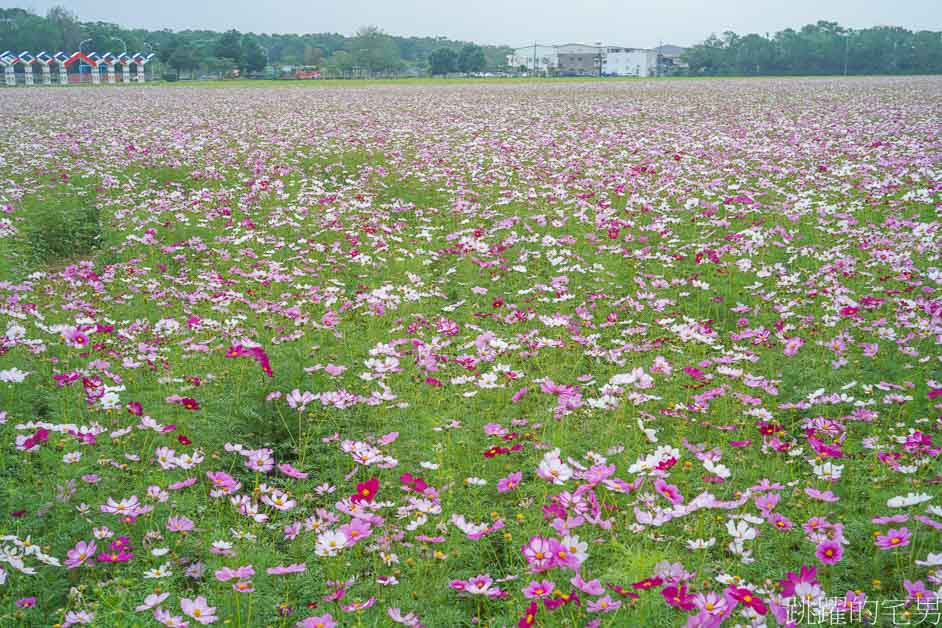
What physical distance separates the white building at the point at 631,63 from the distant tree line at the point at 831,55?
1197 inches

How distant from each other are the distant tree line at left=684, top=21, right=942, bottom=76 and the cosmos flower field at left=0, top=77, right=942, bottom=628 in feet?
249

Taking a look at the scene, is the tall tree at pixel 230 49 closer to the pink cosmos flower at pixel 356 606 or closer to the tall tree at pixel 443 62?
the tall tree at pixel 443 62

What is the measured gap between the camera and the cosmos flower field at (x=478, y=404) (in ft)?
7.68

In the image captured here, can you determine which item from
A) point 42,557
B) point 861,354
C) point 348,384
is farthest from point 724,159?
point 42,557

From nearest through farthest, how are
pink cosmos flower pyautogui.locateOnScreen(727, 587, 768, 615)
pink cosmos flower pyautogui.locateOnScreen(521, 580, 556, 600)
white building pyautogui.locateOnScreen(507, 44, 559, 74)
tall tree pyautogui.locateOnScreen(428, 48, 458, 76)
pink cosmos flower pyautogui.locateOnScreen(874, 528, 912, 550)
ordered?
1. pink cosmos flower pyautogui.locateOnScreen(727, 587, 768, 615)
2. pink cosmos flower pyautogui.locateOnScreen(521, 580, 556, 600)
3. pink cosmos flower pyautogui.locateOnScreen(874, 528, 912, 550)
4. tall tree pyautogui.locateOnScreen(428, 48, 458, 76)
5. white building pyautogui.locateOnScreen(507, 44, 559, 74)

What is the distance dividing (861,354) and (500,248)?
3052 millimetres

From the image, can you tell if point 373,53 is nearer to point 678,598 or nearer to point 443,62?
point 443,62

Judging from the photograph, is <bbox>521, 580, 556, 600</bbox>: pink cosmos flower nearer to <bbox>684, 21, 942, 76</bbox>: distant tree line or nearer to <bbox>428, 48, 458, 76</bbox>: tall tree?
<bbox>684, 21, 942, 76</bbox>: distant tree line

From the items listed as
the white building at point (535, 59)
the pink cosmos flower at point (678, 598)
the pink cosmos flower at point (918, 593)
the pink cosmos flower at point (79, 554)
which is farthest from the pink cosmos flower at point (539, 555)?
the white building at point (535, 59)

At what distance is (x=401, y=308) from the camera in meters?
5.16

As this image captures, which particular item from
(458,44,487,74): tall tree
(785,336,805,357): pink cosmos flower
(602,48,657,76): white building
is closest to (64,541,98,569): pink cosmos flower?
(785,336,805,357): pink cosmos flower

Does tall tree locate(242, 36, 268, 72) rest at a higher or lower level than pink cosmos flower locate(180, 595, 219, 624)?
higher

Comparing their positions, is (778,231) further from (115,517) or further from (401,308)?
(115,517)

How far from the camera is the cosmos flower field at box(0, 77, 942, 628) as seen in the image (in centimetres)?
234
